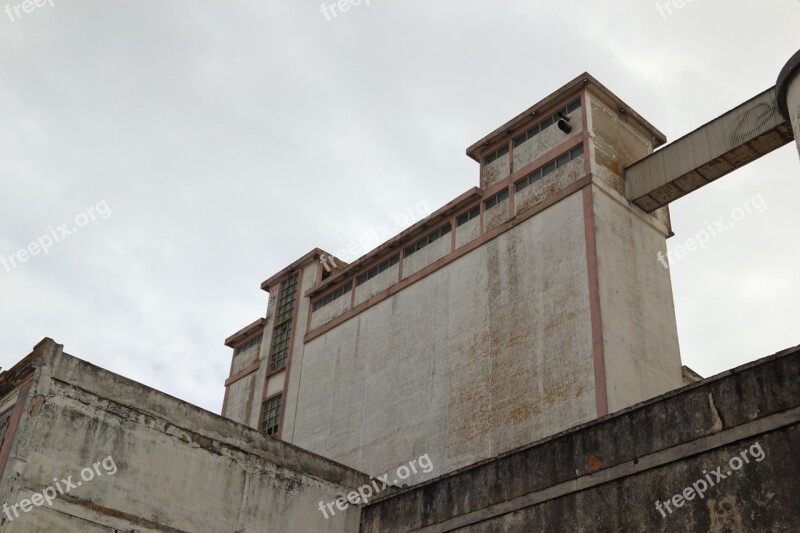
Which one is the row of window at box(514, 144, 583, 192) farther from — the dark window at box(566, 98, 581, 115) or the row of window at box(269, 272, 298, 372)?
the row of window at box(269, 272, 298, 372)

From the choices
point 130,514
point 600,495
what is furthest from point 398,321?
point 600,495

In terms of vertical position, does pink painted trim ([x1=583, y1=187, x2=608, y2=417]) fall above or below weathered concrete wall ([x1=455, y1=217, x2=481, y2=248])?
below

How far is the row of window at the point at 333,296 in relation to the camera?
27500mm

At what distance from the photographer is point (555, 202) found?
21578mm

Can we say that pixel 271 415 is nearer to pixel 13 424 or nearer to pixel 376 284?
pixel 376 284

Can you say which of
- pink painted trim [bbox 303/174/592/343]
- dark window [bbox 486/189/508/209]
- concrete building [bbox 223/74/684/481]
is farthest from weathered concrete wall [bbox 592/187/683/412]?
dark window [bbox 486/189/508/209]

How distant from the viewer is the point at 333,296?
28000 millimetres

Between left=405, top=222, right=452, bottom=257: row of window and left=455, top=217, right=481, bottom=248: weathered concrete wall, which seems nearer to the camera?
left=455, top=217, right=481, bottom=248: weathered concrete wall

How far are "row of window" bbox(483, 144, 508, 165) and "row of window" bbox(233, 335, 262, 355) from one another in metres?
11.2

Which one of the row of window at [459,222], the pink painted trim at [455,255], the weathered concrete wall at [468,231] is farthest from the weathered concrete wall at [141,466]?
the row of window at [459,222]

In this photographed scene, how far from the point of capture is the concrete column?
13758 mm

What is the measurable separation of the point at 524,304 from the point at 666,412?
10538mm

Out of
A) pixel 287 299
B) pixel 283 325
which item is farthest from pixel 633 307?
pixel 287 299

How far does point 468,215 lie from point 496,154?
1842 millimetres
